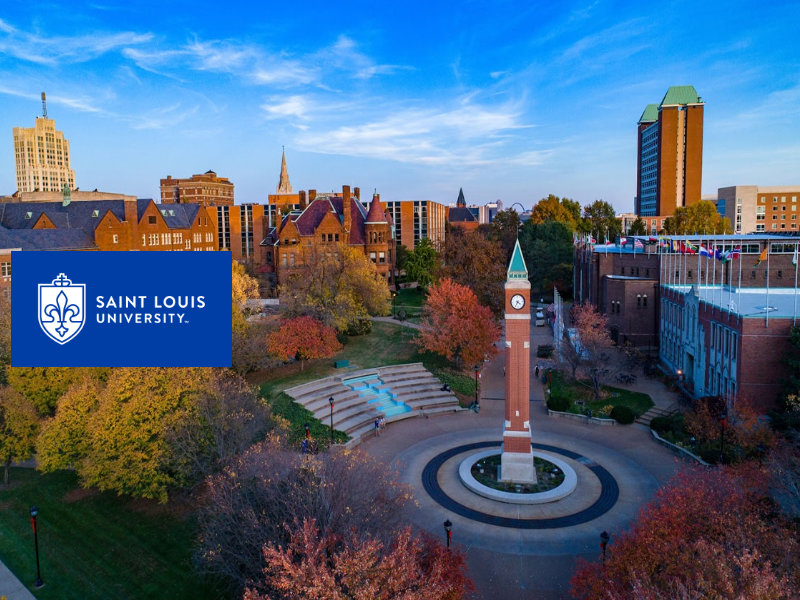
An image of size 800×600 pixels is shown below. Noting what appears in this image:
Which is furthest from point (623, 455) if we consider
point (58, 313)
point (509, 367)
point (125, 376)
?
point (58, 313)

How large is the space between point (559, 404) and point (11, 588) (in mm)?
Result: 30191

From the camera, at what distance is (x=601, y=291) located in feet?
185

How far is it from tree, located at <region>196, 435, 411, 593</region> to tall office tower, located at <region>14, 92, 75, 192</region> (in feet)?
636

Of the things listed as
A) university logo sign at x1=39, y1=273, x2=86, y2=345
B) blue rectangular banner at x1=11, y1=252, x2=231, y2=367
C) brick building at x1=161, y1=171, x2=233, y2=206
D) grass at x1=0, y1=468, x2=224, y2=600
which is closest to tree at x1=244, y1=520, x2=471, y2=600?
grass at x1=0, y1=468, x2=224, y2=600

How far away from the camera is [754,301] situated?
129ft

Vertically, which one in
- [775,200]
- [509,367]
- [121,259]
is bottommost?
[509,367]

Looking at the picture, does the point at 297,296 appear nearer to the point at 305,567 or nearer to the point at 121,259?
the point at 121,259

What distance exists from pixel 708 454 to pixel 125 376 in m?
27.7

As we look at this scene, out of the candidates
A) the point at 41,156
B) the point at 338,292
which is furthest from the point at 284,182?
the point at 338,292

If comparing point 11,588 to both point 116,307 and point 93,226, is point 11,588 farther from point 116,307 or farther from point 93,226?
point 93,226

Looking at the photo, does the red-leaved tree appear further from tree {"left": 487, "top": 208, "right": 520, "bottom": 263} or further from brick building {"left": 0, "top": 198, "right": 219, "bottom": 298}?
tree {"left": 487, "top": 208, "right": 520, "bottom": 263}

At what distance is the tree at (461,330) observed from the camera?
138 ft

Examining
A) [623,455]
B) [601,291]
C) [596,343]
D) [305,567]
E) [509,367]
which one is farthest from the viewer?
[601,291]

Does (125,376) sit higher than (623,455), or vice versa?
(125,376)
